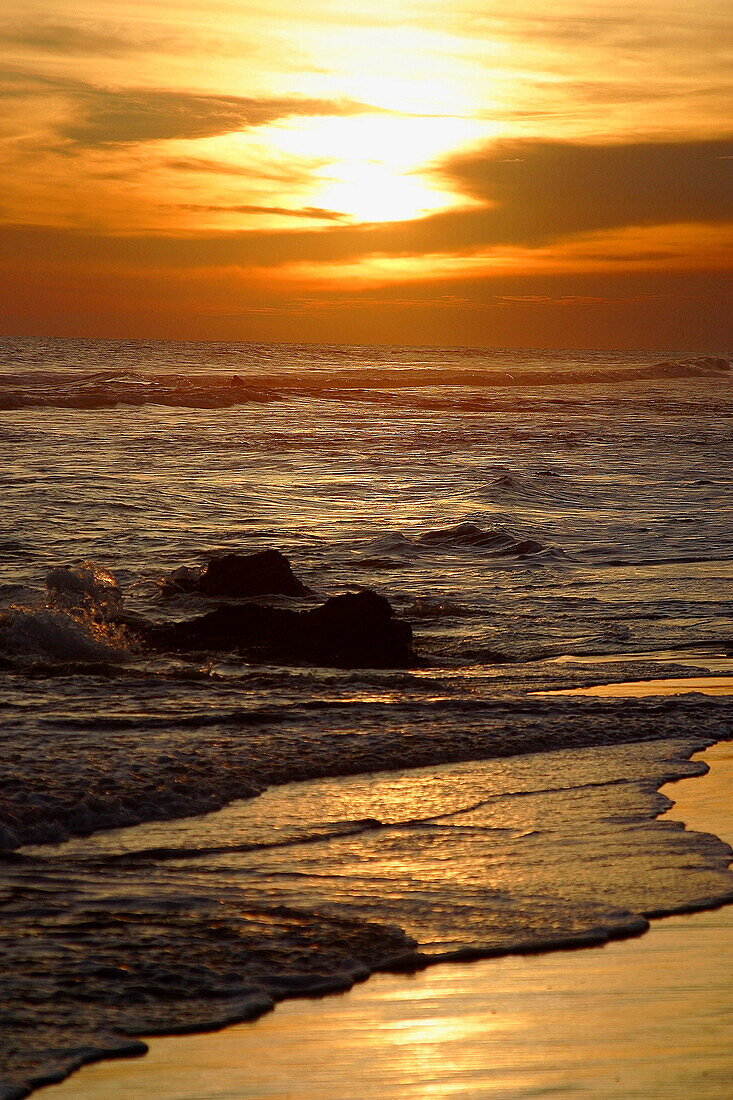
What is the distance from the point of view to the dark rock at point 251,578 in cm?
920

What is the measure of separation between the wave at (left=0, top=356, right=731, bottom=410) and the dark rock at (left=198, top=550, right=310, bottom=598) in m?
27.3

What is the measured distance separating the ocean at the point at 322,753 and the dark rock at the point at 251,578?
5.5 inches

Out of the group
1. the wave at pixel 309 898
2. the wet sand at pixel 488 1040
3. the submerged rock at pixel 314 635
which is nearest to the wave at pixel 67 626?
the submerged rock at pixel 314 635

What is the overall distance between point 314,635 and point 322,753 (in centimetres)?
214

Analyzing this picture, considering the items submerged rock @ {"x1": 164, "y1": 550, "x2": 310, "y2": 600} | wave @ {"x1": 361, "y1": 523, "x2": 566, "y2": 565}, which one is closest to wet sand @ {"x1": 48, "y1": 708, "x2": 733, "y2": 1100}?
submerged rock @ {"x1": 164, "y1": 550, "x2": 310, "y2": 600}

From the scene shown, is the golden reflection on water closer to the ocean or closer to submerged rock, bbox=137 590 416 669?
the ocean

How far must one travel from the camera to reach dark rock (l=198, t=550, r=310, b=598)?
920 centimetres

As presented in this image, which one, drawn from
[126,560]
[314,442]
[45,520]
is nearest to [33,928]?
[126,560]

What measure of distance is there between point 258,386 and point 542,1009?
167 feet

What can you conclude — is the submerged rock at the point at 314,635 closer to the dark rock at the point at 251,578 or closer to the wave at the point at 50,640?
the wave at the point at 50,640

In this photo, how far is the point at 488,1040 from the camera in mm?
2846

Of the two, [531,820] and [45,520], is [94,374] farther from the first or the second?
[531,820]

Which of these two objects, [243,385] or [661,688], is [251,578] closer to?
[661,688]

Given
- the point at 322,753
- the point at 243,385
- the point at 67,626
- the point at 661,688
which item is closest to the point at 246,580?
the point at 67,626
